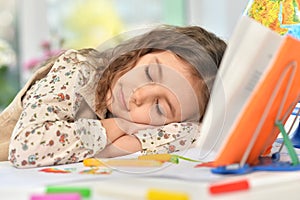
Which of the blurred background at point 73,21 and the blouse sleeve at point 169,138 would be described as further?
the blurred background at point 73,21

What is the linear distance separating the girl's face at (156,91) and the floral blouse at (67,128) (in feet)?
0.11

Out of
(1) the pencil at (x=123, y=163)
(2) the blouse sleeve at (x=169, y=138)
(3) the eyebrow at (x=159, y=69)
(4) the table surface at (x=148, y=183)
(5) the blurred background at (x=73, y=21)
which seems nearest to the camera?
(4) the table surface at (x=148, y=183)

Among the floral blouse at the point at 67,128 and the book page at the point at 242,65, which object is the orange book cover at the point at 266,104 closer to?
the book page at the point at 242,65

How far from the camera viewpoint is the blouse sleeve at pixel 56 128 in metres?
0.90

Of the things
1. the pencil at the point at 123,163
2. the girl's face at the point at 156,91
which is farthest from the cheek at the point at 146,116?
the pencil at the point at 123,163

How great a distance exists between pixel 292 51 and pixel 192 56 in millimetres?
318

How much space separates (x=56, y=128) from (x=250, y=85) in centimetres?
40

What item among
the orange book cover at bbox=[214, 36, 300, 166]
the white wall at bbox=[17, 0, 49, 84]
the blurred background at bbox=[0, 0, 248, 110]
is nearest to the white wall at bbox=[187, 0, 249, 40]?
the blurred background at bbox=[0, 0, 248, 110]

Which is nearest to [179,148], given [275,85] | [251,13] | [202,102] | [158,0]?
[202,102]

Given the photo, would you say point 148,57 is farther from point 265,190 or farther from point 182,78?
point 265,190

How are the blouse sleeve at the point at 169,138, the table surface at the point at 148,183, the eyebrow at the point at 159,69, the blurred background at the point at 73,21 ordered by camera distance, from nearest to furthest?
the table surface at the point at 148,183 → the eyebrow at the point at 159,69 → the blouse sleeve at the point at 169,138 → the blurred background at the point at 73,21

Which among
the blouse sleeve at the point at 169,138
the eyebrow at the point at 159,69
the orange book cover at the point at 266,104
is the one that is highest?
the orange book cover at the point at 266,104

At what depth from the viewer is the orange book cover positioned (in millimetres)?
626

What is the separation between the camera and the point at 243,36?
2.16 feet
